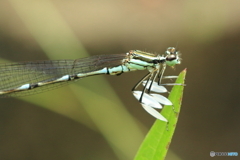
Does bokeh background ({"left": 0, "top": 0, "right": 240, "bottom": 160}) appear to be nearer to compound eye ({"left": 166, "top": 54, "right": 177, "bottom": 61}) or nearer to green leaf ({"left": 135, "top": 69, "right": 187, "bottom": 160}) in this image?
compound eye ({"left": 166, "top": 54, "right": 177, "bottom": 61})

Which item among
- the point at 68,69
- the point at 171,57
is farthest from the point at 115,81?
the point at 171,57

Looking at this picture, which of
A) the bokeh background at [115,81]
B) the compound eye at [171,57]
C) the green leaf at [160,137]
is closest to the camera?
the green leaf at [160,137]

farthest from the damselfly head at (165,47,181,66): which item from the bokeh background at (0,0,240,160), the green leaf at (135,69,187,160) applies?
the bokeh background at (0,0,240,160)

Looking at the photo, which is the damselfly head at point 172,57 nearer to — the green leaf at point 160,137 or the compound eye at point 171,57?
the compound eye at point 171,57

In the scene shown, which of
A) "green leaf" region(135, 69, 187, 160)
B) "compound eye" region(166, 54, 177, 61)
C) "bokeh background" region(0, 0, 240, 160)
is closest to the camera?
"green leaf" region(135, 69, 187, 160)

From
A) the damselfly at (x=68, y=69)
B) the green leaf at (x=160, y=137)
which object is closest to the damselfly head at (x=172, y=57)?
the damselfly at (x=68, y=69)

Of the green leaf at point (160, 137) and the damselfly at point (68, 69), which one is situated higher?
the damselfly at point (68, 69)

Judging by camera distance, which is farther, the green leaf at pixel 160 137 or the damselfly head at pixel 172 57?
the damselfly head at pixel 172 57

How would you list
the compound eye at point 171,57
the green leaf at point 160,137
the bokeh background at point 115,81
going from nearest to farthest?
the green leaf at point 160,137 < the compound eye at point 171,57 < the bokeh background at point 115,81
